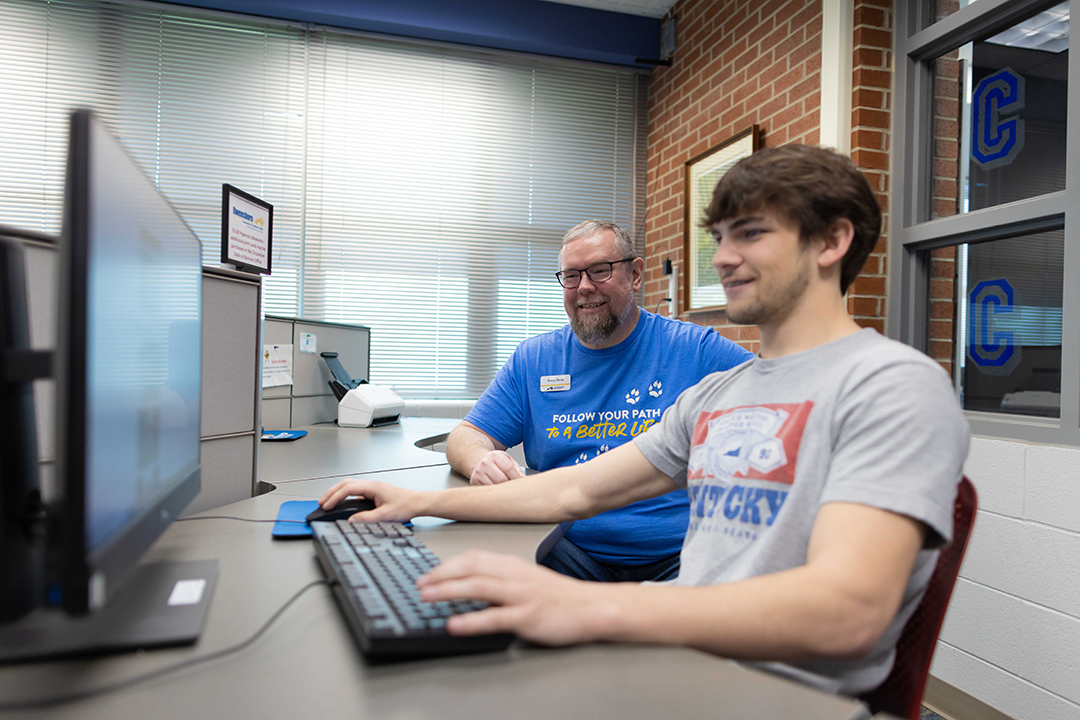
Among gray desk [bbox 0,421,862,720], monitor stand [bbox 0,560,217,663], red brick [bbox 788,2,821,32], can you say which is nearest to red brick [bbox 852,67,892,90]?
red brick [bbox 788,2,821,32]

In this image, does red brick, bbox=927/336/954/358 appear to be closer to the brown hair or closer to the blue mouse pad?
the brown hair

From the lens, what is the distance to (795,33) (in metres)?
2.68

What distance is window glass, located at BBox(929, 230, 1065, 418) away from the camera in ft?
6.02

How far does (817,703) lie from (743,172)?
26.5 inches

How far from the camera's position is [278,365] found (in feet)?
8.38

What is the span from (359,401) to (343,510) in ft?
5.59

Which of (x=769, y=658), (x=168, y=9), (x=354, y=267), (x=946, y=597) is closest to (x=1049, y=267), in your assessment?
(x=946, y=597)

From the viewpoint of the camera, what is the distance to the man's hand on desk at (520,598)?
0.58 meters

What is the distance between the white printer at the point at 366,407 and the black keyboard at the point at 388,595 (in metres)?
1.78

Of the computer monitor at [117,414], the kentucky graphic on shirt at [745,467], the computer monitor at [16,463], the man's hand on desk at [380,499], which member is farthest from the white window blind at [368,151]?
the computer monitor at [16,463]

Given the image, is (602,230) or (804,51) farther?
(804,51)

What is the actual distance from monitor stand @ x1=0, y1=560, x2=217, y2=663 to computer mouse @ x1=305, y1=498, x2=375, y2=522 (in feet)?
0.89

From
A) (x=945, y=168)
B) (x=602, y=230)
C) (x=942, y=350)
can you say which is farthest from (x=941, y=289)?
(x=602, y=230)

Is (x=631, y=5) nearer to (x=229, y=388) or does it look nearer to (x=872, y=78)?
(x=872, y=78)
